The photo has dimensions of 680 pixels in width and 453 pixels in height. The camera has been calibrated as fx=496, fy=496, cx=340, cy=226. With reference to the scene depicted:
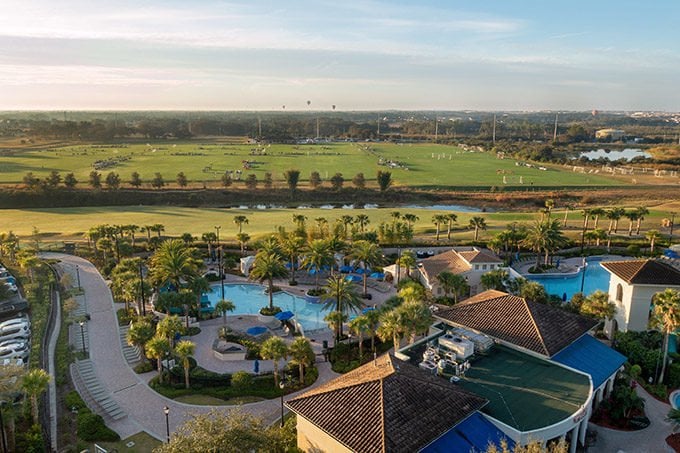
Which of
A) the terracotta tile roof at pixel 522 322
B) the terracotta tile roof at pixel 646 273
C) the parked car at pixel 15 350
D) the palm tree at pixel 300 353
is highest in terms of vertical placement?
the terracotta tile roof at pixel 646 273

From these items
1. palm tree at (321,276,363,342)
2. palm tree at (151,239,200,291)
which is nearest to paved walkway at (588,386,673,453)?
palm tree at (321,276,363,342)

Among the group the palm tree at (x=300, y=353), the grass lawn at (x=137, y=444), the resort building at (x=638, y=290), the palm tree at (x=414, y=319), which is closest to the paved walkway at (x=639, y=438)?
the resort building at (x=638, y=290)

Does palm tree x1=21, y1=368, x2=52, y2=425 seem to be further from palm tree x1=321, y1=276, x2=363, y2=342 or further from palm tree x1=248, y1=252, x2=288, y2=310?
palm tree x1=248, y1=252, x2=288, y2=310

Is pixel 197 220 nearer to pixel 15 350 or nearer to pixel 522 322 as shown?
pixel 15 350

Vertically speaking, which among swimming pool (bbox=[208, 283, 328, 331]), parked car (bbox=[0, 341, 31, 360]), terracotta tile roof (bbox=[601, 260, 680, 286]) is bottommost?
swimming pool (bbox=[208, 283, 328, 331])

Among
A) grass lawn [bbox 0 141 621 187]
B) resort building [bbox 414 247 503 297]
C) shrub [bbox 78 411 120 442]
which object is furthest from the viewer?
grass lawn [bbox 0 141 621 187]

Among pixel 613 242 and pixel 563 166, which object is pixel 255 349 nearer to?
pixel 613 242

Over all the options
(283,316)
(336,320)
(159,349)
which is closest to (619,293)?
(336,320)

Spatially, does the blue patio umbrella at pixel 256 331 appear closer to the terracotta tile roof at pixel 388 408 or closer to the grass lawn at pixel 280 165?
the terracotta tile roof at pixel 388 408
